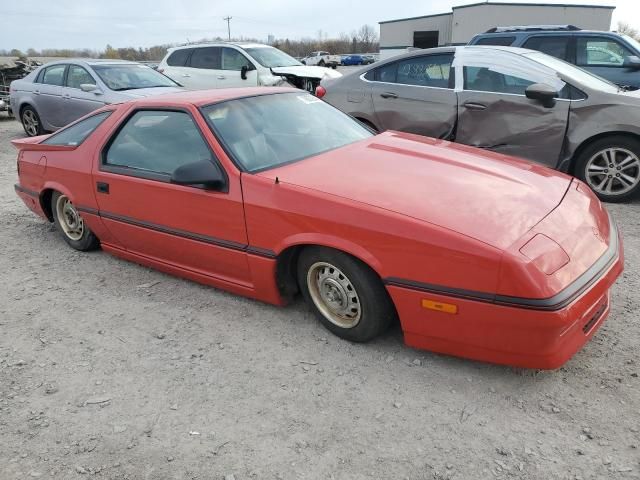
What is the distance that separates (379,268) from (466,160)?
1.09 meters

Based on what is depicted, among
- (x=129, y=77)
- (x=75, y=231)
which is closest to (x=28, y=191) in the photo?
(x=75, y=231)

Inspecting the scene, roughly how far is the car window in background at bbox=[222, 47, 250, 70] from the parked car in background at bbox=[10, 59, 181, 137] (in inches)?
75.9

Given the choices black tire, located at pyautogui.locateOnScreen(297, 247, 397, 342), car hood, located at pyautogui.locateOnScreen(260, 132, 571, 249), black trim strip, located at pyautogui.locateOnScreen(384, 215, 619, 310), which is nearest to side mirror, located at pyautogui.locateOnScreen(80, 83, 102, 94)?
car hood, located at pyautogui.locateOnScreen(260, 132, 571, 249)

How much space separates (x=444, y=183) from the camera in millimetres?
2807

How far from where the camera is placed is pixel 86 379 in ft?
8.89

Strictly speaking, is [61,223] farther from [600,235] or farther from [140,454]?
[600,235]

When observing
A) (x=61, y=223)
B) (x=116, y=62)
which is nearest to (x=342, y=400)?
(x=61, y=223)

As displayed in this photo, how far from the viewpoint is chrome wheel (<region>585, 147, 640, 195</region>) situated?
486 centimetres

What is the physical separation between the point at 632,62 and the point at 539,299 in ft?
23.0

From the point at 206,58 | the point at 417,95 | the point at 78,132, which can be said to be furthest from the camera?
the point at 206,58

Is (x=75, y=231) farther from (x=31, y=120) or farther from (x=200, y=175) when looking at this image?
(x=31, y=120)

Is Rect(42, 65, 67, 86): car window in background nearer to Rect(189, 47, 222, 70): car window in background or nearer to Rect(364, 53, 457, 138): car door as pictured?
Rect(189, 47, 222, 70): car window in background

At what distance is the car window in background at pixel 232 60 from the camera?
411 inches

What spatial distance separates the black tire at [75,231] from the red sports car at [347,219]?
69 millimetres
